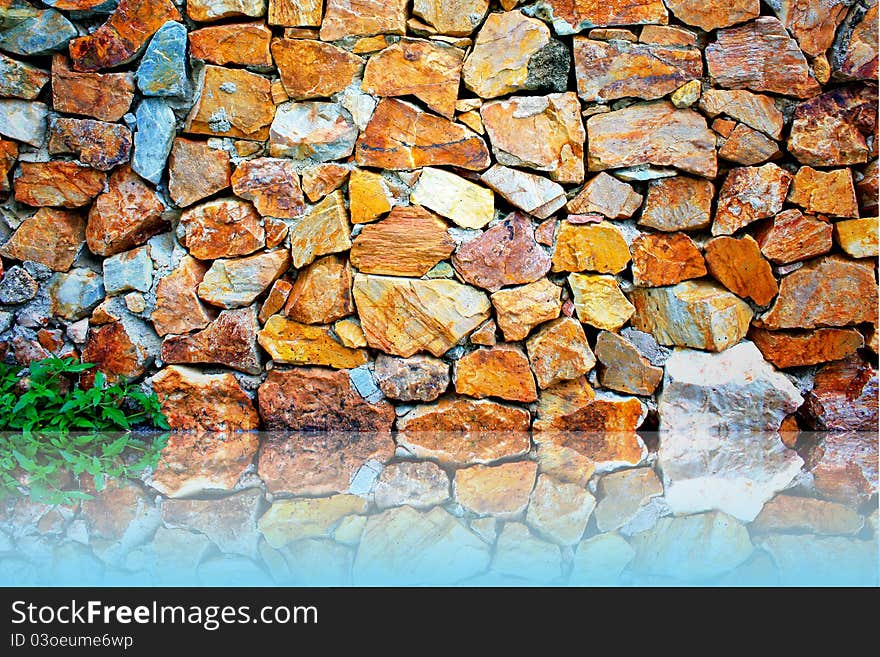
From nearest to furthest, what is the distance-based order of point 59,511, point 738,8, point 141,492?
point 59,511
point 141,492
point 738,8

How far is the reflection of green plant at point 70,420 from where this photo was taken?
2.87 m

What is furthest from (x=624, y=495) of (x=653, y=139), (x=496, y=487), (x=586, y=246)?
(x=653, y=139)

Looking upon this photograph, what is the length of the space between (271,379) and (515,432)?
99 centimetres

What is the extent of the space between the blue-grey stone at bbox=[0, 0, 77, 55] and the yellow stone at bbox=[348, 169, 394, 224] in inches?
48.5

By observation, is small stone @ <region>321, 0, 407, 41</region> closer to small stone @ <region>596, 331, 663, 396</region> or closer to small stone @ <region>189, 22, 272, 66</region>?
small stone @ <region>189, 22, 272, 66</region>

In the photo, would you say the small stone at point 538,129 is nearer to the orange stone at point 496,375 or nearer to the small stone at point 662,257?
the small stone at point 662,257

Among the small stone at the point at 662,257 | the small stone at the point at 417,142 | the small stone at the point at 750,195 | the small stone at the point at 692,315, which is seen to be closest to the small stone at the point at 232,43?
the small stone at the point at 417,142

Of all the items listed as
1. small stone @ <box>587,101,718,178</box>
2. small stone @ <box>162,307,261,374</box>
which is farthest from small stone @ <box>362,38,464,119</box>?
small stone @ <box>162,307,261,374</box>

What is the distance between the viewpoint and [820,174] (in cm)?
321

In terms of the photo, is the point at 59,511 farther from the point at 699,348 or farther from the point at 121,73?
the point at 699,348

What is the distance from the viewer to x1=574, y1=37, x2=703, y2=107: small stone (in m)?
3.17

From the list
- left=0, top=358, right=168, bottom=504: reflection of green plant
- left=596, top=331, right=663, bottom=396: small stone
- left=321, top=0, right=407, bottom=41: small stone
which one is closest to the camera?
left=0, top=358, right=168, bottom=504: reflection of green plant

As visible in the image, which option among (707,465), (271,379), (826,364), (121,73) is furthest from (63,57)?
(826,364)

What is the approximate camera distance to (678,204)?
3.23 metres
